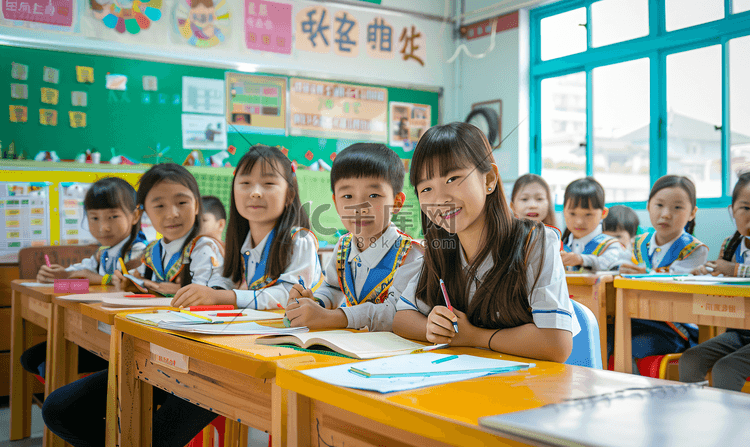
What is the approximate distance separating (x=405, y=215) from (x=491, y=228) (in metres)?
0.56

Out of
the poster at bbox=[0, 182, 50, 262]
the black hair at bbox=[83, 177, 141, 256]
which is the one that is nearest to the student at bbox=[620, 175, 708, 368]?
the black hair at bbox=[83, 177, 141, 256]

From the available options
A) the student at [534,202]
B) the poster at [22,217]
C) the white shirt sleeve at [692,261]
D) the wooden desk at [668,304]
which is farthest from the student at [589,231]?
the poster at [22,217]

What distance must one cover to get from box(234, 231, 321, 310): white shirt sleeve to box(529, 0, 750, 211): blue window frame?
293 centimetres

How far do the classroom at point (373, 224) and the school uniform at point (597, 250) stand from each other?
2cm

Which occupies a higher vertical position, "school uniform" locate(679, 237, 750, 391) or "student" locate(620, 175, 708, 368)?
"student" locate(620, 175, 708, 368)

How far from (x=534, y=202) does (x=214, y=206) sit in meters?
1.79

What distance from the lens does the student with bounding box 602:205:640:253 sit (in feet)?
11.4

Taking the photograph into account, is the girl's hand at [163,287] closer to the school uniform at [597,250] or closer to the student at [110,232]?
the student at [110,232]

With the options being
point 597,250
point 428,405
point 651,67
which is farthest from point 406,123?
point 428,405

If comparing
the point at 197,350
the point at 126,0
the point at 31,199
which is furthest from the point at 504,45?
the point at 197,350

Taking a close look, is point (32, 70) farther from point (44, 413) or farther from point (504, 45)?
point (504, 45)

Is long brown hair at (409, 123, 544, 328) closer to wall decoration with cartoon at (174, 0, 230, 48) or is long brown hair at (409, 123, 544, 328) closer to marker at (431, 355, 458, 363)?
marker at (431, 355, 458, 363)

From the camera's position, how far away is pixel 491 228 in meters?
1.03

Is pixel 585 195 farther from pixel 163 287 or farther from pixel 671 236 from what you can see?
pixel 163 287
